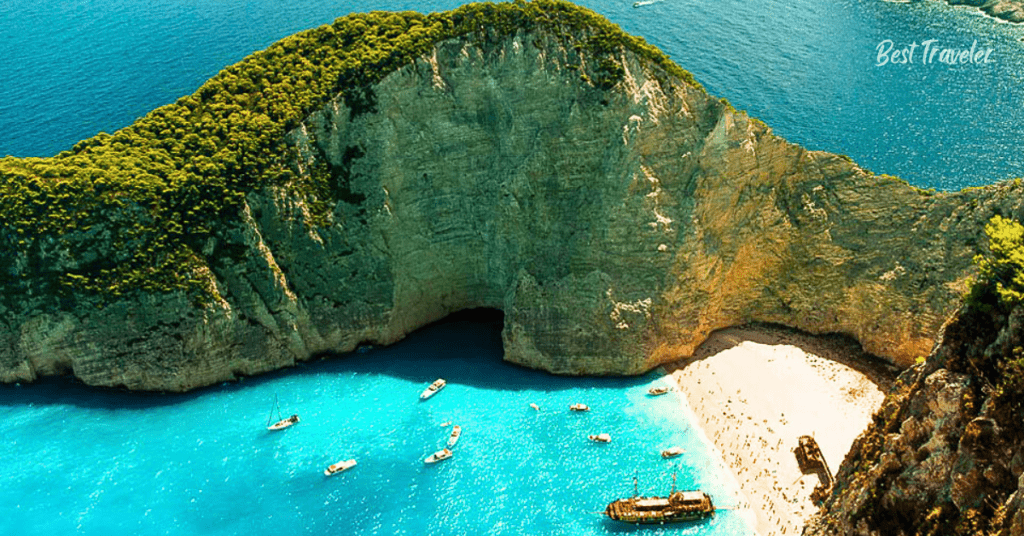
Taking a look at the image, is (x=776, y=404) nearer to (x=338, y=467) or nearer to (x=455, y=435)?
(x=455, y=435)

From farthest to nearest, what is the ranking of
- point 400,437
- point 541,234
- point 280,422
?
point 541,234 < point 280,422 < point 400,437

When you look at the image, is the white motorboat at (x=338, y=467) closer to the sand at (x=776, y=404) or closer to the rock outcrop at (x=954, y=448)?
the sand at (x=776, y=404)

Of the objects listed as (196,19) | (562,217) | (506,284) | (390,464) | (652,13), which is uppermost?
(196,19)

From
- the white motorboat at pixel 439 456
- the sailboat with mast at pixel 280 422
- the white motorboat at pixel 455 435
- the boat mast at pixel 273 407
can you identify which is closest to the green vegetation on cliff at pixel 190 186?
the boat mast at pixel 273 407

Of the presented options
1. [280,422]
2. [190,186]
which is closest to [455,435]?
[280,422]

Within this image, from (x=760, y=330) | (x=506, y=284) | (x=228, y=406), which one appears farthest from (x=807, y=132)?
(x=228, y=406)

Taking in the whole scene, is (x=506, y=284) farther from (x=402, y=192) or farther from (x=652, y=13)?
(x=652, y=13)
